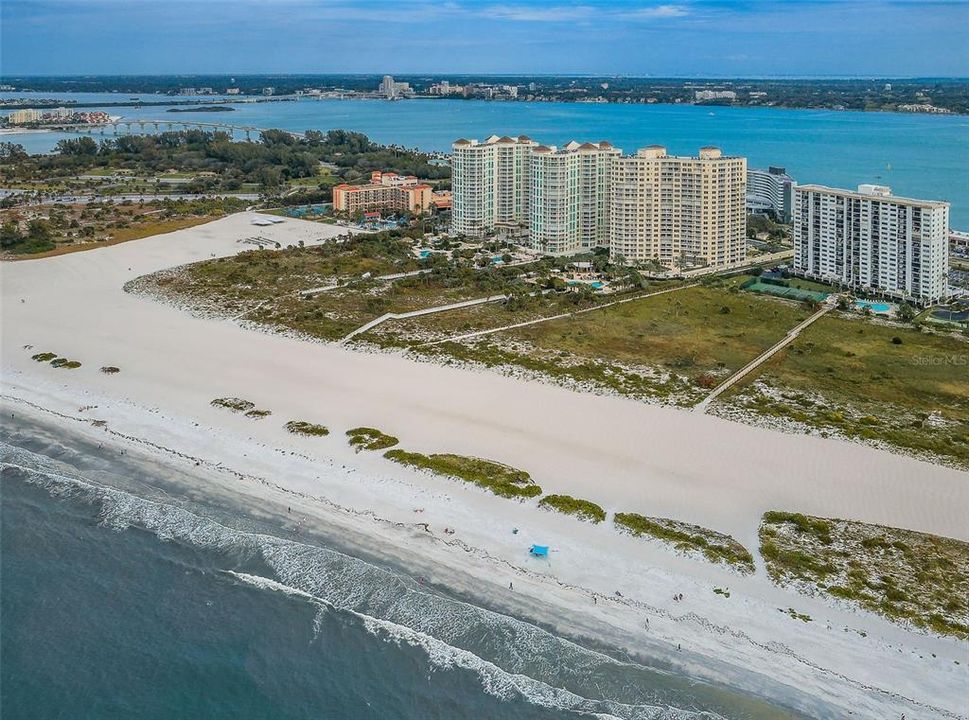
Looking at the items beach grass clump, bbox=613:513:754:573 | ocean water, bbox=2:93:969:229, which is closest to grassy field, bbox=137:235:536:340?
beach grass clump, bbox=613:513:754:573

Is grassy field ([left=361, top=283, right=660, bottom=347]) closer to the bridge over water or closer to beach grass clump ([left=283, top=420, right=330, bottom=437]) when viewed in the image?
beach grass clump ([left=283, top=420, right=330, bottom=437])

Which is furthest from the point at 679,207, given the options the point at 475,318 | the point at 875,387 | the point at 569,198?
the point at 875,387

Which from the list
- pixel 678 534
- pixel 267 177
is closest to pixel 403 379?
pixel 678 534

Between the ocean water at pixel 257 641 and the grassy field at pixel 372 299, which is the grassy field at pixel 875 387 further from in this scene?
the grassy field at pixel 372 299

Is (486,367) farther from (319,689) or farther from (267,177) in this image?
(267,177)

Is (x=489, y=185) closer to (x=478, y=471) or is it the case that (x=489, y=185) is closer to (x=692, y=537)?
(x=478, y=471)
